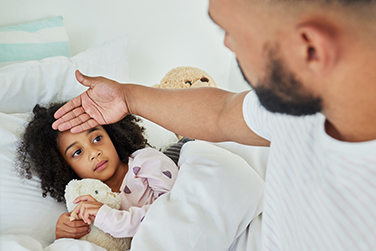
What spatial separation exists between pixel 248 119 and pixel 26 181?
2.47ft

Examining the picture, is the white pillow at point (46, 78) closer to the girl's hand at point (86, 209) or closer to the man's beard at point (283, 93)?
the girl's hand at point (86, 209)

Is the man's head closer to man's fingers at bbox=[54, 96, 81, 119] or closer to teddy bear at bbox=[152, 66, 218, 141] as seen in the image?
man's fingers at bbox=[54, 96, 81, 119]

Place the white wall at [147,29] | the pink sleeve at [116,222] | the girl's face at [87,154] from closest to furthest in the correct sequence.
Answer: the pink sleeve at [116,222] < the girl's face at [87,154] < the white wall at [147,29]

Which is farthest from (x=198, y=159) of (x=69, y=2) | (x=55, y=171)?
(x=69, y=2)

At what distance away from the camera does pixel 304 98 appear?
1.72 ft

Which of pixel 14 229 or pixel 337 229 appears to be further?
pixel 14 229

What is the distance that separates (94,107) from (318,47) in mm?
761

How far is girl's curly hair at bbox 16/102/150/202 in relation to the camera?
1101 millimetres

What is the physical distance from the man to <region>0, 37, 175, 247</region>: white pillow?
29.0 inches

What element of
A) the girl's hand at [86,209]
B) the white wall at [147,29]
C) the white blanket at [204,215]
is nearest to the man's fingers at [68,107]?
the girl's hand at [86,209]

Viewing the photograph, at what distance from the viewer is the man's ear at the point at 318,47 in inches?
17.6

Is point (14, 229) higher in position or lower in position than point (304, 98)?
lower

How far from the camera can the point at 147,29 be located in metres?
1.83

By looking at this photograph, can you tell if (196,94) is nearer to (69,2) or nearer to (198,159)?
(198,159)
